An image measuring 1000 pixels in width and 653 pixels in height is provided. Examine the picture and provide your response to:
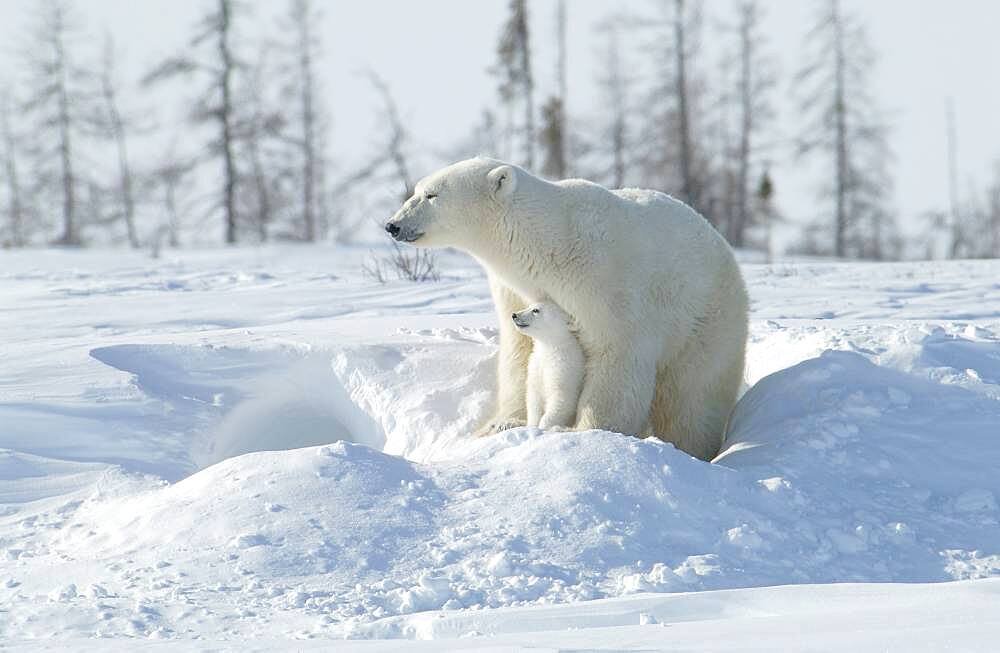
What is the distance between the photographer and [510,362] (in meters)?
5.12

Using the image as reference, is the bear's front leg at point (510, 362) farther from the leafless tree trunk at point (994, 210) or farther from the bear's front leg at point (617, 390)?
the leafless tree trunk at point (994, 210)

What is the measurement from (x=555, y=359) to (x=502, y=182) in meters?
0.76

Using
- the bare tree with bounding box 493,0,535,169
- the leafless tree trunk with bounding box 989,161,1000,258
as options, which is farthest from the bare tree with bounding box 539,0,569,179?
the leafless tree trunk with bounding box 989,161,1000,258

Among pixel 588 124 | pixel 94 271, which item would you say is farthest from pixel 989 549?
pixel 588 124

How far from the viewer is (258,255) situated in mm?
15148

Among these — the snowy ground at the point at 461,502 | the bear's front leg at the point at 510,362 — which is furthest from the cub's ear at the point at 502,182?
the snowy ground at the point at 461,502

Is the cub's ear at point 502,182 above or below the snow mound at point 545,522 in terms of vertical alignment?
above

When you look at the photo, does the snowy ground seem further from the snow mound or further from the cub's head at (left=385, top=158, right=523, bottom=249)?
the cub's head at (left=385, top=158, right=523, bottom=249)

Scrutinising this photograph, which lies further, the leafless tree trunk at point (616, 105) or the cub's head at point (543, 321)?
the leafless tree trunk at point (616, 105)

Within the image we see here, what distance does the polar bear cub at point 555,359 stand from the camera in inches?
179

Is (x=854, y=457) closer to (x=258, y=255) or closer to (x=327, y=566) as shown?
(x=327, y=566)

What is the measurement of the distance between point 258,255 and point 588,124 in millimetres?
10604

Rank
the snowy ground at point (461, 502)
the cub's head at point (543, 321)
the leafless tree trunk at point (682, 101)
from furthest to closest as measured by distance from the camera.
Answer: the leafless tree trunk at point (682, 101) < the cub's head at point (543, 321) < the snowy ground at point (461, 502)

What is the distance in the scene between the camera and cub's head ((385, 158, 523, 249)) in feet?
15.5
